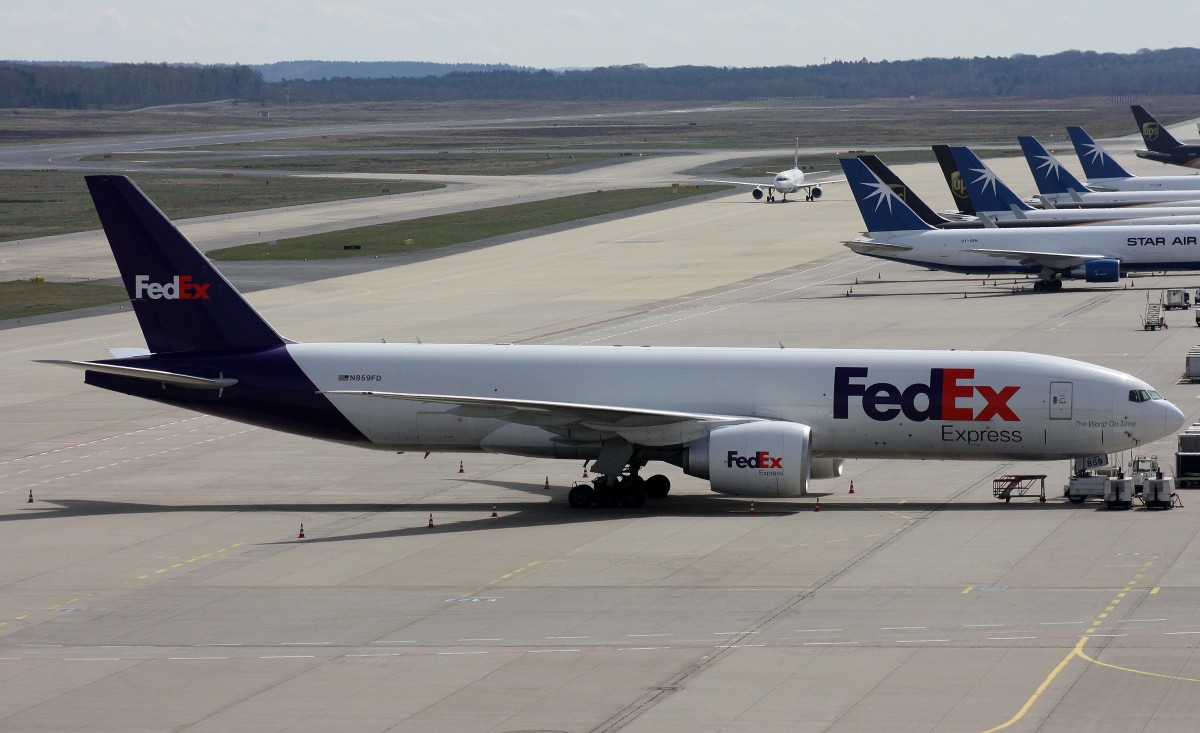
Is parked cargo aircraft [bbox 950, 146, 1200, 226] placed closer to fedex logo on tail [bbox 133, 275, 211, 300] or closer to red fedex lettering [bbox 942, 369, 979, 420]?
red fedex lettering [bbox 942, 369, 979, 420]

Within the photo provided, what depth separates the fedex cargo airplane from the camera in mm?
41000

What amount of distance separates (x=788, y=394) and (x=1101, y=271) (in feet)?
177

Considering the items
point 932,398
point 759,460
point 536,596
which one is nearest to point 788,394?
point 759,460

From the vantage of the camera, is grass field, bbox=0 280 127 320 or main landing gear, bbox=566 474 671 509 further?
grass field, bbox=0 280 127 320

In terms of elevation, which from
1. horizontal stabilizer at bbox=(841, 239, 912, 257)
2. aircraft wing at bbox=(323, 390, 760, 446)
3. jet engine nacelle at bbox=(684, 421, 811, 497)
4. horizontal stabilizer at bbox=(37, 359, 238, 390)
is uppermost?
horizontal stabilizer at bbox=(841, 239, 912, 257)

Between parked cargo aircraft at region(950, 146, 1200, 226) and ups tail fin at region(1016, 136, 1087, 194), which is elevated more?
ups tail fin at region(1016, 136, 1087, 194)

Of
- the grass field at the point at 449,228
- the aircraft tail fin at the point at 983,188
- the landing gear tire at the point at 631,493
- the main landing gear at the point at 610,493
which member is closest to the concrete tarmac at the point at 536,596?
the main landing gear at the point at 610,493

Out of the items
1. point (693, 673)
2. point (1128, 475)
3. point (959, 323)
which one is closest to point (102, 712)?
point (693, 673)

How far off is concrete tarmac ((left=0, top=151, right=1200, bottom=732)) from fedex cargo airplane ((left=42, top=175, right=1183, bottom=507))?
1500mm

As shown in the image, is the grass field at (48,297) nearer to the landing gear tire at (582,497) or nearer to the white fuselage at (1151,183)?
the landing gear tire at (582,497)

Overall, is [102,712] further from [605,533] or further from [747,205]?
[747,205]

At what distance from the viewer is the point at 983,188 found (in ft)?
338

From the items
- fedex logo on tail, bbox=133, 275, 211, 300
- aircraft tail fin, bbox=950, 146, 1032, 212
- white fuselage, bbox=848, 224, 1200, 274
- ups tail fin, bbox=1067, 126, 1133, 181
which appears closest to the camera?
fedex logo on tail, bbox=133, 275, 211, 300

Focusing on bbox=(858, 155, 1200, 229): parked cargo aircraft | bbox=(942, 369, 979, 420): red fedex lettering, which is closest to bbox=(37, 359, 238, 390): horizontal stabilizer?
bbox=(942, 369, 979, 420): red fedex lettering
